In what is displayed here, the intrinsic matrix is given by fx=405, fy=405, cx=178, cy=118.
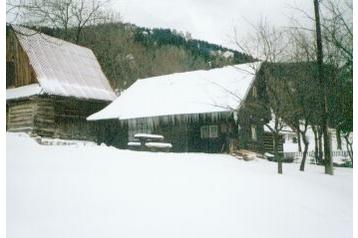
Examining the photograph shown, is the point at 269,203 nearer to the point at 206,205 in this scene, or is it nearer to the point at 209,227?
the point at 206,205

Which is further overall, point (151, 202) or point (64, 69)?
point (64, 69)

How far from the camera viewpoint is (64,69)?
18.1m

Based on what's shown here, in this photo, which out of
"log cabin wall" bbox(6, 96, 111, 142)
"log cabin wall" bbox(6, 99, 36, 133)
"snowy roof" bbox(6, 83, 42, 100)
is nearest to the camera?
"snowy roof" bbox(6, 83, 42, 100)

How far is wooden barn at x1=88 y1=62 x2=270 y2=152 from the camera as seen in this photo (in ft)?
59.8

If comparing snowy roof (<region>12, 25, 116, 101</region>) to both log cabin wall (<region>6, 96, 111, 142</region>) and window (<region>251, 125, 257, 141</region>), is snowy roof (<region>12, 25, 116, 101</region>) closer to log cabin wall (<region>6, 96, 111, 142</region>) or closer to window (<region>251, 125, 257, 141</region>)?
log cabin wall (<region>6, 96, 111, 142</region>)

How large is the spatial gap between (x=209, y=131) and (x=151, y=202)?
12.7 metres

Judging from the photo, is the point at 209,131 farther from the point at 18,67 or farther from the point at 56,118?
the point at 18,67

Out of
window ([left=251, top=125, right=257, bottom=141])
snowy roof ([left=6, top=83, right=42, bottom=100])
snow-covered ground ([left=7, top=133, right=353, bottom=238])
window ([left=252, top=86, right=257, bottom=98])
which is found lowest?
snow-covered ground ([left=7, top=133, right=353, bottom=238])

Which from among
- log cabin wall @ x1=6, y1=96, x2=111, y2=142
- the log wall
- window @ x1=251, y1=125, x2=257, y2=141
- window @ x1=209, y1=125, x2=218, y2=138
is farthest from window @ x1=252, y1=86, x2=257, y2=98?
log cabin wall @ x1=6, y1=96, x2=111, y2=142

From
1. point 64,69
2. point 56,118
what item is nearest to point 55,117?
point 56,118

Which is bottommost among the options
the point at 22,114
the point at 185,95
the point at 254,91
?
the point at 22,114

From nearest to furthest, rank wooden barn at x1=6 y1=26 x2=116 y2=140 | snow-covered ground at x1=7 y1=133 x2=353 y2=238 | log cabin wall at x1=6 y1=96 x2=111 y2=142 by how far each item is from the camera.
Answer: snow-covered ground at x1=7 y1=133 x2=353 y2=238 → wooden barn at x1=6 y1=26 x2=116 y2=140 → log cabin wall at x1=6 y1=96 x2=111 y2=142

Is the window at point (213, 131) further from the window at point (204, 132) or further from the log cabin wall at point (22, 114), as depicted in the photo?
the log cabin wall at point (22, 114)

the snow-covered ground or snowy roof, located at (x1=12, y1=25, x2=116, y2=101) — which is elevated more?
snowy roof, located at (x1=12, y1=25, x2=116, y2=101)
